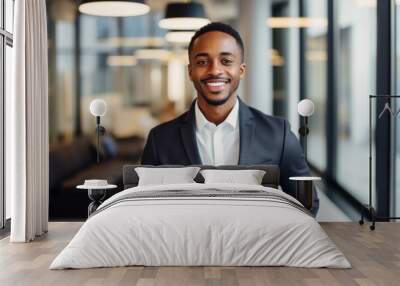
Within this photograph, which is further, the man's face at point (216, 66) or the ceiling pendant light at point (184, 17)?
the ceiling pendant light at point (184, 17)

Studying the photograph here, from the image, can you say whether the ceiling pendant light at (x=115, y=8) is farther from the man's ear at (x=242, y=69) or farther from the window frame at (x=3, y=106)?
the man's ear at (x=242, y=69)

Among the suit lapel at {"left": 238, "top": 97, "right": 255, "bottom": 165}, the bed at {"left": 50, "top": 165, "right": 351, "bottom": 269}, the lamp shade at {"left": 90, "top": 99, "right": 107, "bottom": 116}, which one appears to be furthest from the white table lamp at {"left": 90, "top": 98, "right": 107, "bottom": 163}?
the bed at {"left": 50, "top": 165, "right": 351, "bottom": 269}

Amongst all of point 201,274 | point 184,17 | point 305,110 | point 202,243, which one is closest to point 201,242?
point 202,243

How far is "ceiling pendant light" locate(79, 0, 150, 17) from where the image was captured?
321 inches

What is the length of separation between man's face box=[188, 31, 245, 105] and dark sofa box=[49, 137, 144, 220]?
0.93 meters

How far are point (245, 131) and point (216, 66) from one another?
763mm

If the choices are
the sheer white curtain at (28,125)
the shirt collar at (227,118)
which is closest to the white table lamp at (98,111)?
the sheer white curtain at (28,125)

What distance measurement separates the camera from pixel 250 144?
8039 mm

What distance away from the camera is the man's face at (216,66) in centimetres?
806

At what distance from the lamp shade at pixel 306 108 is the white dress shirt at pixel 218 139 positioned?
2.22ft

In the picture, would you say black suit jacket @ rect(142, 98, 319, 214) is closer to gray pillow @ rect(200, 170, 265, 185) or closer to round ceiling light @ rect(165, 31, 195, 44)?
gray pillow @ rect(200, 170, 265, 185)

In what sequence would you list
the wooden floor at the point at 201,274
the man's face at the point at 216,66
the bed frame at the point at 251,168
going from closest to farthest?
the wooden floor at the point at 201,274
the bed frame at the point at 251,168
the man's face at the point at 216,66

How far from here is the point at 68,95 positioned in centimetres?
826

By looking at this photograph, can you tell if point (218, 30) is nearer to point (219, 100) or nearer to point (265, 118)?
point (219, 100)
